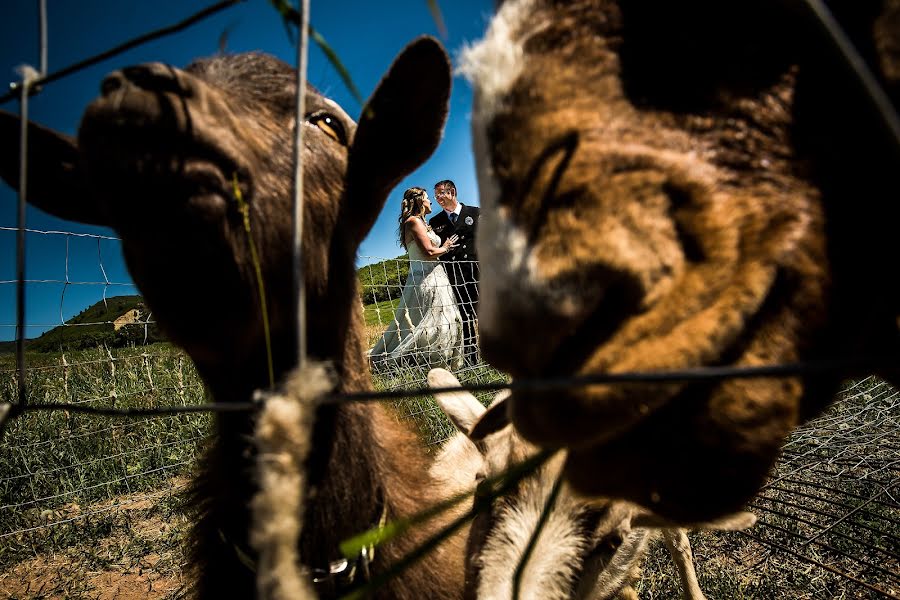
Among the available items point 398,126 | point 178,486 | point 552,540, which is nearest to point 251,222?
point 398,126

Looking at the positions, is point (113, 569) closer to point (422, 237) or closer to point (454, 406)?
point (454, 406)

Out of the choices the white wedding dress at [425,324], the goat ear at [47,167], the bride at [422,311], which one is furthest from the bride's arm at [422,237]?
the goat ear at [47,167]

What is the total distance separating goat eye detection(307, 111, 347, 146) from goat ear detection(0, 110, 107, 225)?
2.64ft

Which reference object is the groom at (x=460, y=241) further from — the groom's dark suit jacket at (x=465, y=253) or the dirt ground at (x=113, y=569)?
the dirt ground at (x=113, y=569)

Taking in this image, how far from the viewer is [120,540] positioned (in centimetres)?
413

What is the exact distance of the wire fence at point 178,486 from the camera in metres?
2.96

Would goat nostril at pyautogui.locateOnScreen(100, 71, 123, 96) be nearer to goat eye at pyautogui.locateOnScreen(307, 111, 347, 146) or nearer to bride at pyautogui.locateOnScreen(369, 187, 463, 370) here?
goat eye at pyautogui.locateOnScreen(307, 111, 347, 146)

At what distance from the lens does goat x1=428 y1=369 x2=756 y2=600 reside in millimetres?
1836

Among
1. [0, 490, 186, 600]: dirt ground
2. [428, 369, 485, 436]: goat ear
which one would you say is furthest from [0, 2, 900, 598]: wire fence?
[428, 369, 485, 436]: goat ear

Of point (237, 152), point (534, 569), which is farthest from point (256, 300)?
point (534, 569)

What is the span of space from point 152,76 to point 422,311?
553 cm

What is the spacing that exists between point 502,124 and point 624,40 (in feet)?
0.84

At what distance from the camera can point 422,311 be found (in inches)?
260

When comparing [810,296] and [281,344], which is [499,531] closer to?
[281,344]
